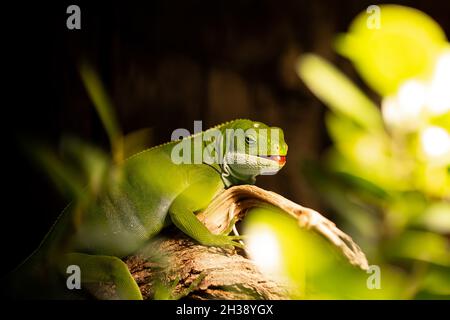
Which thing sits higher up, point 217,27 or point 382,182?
point 217,27

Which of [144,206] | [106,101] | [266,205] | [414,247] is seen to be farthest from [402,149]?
[106,101]

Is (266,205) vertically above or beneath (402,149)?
beneath

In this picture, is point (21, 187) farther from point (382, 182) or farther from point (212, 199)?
point (382, 182)

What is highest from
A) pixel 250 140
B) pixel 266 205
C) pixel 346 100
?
pixel 346 100

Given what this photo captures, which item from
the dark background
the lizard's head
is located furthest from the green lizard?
the dark background

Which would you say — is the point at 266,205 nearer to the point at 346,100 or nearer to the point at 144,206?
the point at 144,206

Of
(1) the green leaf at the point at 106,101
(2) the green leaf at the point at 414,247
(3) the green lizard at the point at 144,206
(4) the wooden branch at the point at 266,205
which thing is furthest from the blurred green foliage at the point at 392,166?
(1) the green leaf at the point at 106,101

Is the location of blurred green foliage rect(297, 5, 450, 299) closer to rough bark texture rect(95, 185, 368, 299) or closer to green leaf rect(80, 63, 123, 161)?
rough bark texture rect(95, 185, 368, 299)

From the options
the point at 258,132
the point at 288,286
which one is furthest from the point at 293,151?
the point at 288,286
